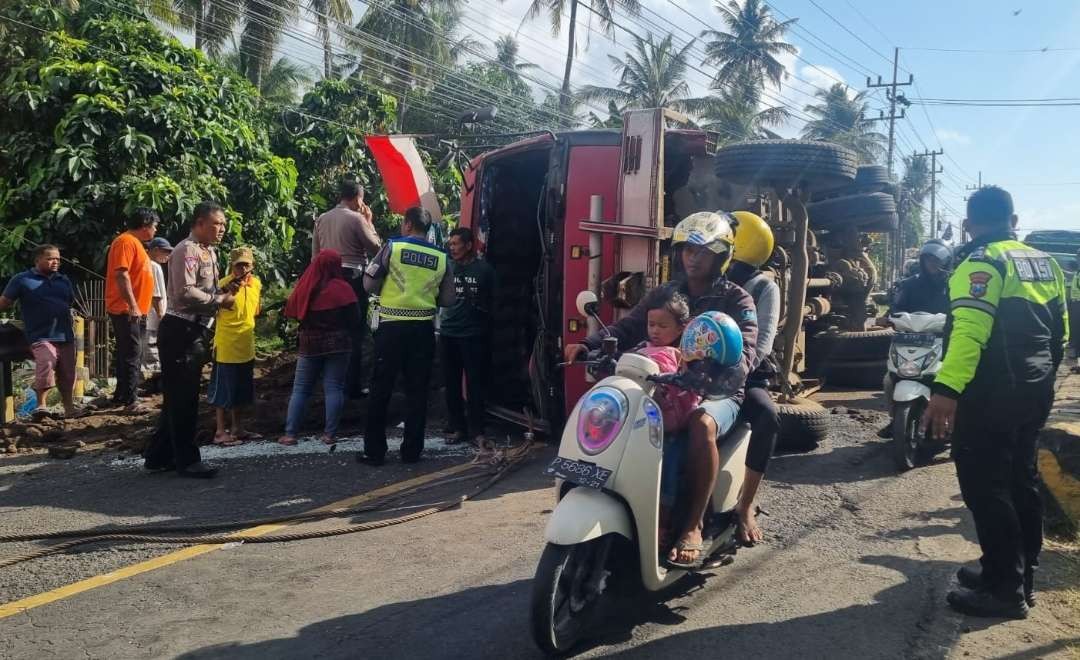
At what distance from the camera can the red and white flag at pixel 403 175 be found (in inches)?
330

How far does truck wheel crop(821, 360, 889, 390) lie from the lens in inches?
398

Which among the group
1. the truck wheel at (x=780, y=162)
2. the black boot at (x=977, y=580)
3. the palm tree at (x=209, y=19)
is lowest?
the black boot at (x=977, y=580)

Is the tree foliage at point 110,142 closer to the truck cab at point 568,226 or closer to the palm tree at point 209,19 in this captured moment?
the truck cab at point 568,226

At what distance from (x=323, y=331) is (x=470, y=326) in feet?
3.82

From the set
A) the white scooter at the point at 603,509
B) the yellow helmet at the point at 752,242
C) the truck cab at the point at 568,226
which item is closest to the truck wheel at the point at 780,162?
the truck cab at the point at 568,226

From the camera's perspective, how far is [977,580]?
12.6 ft

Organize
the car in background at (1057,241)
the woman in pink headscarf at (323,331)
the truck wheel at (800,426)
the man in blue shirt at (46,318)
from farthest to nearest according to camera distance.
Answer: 1. the car in background at (1057,241)
2. the man in blue shirt at (46,318)
3. the woman in pink headscarf at (323,331)
4. the truck wheel at (800,426)

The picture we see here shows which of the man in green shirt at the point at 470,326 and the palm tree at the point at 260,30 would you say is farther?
the palm tree at the point at 260,30

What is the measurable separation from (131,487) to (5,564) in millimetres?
Result: 1487

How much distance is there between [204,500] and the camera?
545 cm

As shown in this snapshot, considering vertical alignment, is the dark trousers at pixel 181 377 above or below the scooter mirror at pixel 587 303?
below

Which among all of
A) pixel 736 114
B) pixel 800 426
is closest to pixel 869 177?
pixel 800 426

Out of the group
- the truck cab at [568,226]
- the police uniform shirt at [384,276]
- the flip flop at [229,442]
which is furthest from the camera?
the flip flop at [229,442]

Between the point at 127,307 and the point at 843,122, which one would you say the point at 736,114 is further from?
the point at 127,307
